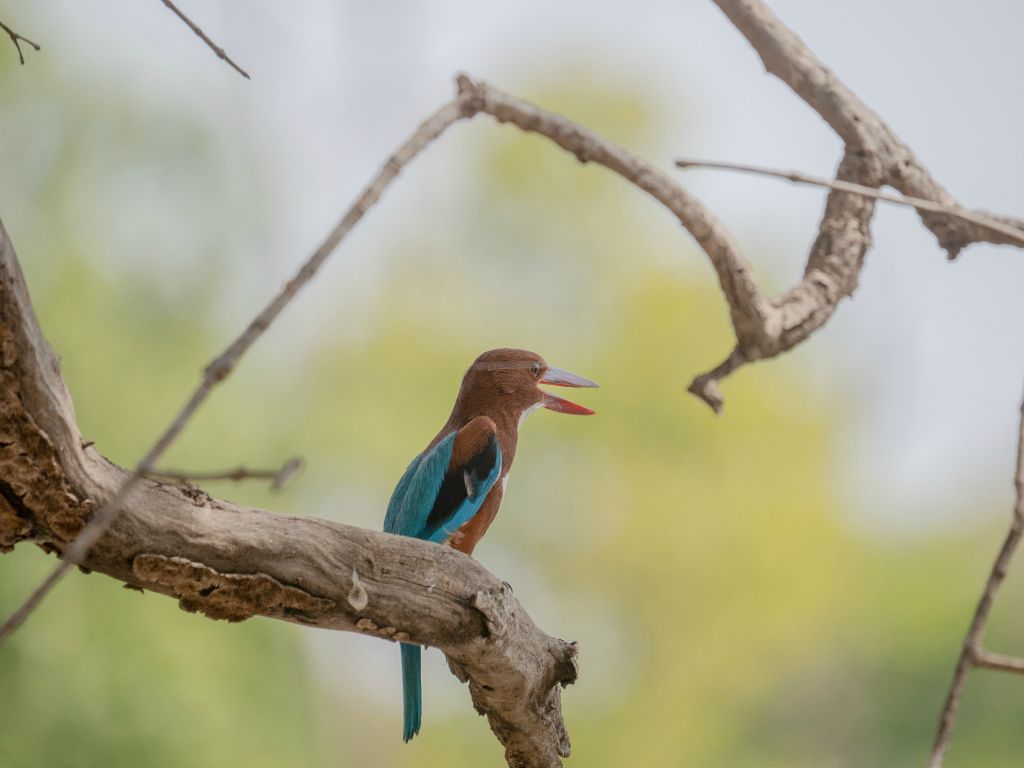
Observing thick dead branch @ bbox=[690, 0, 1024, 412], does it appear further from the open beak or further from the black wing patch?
the black wing patch

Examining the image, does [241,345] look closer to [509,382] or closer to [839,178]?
[509,382]

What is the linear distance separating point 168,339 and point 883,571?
747cm

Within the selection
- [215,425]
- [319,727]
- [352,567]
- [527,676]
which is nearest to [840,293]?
[527,676]

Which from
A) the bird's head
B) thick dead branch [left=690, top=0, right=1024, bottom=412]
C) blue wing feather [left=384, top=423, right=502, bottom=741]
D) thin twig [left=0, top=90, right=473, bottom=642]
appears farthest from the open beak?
thin twig [left=0, top=90, right=473, bottom=642]

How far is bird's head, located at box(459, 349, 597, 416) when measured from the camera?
2.07 meters

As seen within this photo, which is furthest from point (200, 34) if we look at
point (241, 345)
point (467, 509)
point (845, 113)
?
point (845, 113)

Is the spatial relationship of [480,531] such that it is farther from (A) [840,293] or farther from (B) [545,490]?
(B) [545,490]

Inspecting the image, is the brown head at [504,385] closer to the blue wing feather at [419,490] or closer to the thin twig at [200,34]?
the blue wing feather at [419,490]

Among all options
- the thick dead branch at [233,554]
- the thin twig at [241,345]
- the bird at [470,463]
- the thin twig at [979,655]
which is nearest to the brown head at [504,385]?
the bird at [470,463]

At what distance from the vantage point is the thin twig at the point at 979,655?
3.57ft

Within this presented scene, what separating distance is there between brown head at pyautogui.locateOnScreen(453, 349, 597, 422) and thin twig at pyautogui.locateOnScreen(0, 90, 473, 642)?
693mm

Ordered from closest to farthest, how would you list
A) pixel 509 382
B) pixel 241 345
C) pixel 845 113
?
1. pixel 241 345
2. pixel 509 382
3. pixel 845 113

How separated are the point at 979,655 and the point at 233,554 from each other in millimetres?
929

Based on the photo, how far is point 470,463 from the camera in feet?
6.54
